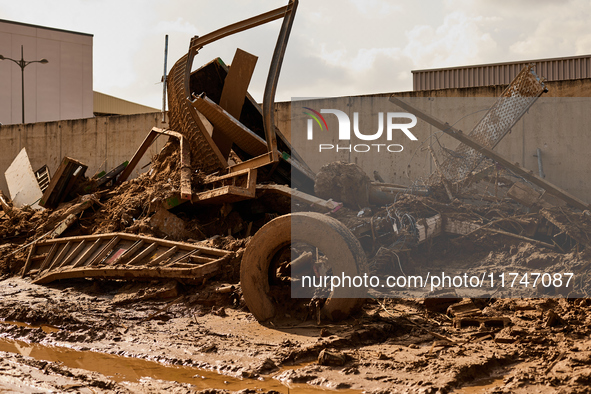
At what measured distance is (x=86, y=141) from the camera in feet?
49.4

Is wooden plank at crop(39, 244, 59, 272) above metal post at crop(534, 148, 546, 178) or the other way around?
the other way around

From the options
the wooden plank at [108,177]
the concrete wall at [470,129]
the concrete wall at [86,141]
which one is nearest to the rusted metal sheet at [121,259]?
the wooden plank at [108,177]

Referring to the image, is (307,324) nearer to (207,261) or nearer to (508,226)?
(207,261)

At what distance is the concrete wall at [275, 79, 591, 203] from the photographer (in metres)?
10.2

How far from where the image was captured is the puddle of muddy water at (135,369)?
154 inches

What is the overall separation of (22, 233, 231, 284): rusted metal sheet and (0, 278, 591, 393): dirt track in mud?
408 millimetres

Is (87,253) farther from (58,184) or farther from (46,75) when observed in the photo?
(46,75)

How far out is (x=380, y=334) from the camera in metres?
4.88

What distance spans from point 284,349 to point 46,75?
3848 centimetres

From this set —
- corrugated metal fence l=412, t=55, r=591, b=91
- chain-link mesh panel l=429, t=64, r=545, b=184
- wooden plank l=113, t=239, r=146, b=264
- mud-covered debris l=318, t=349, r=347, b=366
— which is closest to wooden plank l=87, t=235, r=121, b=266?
wooden plank l=113, t=239, r=146, b=264

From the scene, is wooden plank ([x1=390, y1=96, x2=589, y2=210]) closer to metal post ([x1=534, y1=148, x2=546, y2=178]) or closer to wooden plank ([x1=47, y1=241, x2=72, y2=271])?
metal post ([x1=534, y1=148, x2=546, y2=178])

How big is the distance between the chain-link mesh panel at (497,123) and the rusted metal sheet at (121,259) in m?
4.52

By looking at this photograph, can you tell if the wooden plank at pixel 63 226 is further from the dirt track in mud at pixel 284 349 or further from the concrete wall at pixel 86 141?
the concrete wall at pixel 86 141

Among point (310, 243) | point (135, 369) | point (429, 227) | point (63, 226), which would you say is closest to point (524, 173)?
point (429, 227)
